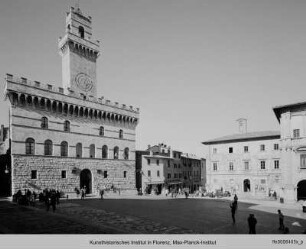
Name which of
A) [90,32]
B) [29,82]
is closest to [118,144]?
[29,82]

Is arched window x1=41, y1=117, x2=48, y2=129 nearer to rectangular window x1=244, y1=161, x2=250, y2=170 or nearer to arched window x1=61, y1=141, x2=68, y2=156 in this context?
arched window x1=61, y1=141, x2=68, y2=156

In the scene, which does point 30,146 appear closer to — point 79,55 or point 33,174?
point 33,174

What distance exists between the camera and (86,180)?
2325 cm

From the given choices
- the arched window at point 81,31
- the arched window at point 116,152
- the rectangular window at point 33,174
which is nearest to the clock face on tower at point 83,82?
the arched window at point 81,31

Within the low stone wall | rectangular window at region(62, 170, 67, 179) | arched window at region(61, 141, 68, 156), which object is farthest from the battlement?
rectangular window at region(62, 170, 67, 179)

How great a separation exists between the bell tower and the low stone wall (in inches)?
260

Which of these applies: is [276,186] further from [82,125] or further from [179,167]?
[82,125]

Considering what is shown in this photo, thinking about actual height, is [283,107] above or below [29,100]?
below

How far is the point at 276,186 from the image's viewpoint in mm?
24969

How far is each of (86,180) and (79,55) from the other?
12562 mm

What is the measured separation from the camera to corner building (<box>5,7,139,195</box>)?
19.0 metres

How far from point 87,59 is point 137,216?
1902 centimetres

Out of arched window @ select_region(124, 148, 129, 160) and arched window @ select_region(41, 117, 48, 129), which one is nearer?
arched window @ select_region(41, 117, 48, 129)

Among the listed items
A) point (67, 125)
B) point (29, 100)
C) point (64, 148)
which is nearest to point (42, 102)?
point (29, 100)
